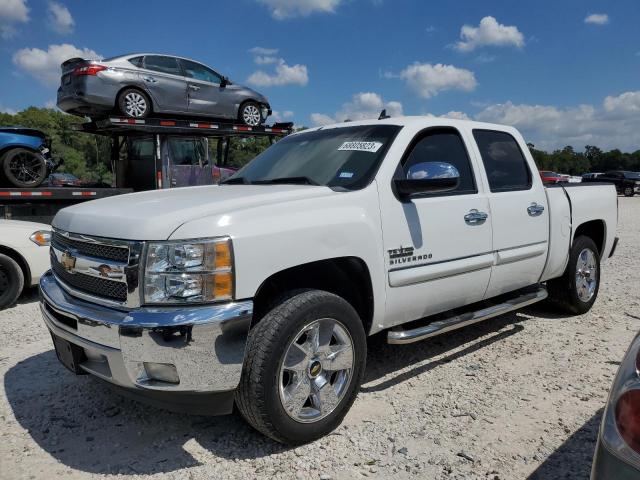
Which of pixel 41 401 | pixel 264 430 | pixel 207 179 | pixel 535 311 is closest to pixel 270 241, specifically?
pixel 264 430

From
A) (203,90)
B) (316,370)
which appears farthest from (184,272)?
(203,90)

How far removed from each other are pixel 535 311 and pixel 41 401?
462cm

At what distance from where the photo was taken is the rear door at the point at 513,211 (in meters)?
4.00

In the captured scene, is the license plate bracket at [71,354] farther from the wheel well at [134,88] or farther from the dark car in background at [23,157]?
the wheel well at [134,88]

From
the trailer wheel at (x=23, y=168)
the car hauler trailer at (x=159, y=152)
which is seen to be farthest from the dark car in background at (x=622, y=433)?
the trailer wheel at (x=23, y=168)

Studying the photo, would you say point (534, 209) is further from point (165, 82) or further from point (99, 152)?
point (99, 152)

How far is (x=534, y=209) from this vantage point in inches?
170

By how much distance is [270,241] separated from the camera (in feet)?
8.63

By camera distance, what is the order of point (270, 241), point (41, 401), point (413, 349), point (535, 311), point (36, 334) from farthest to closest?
point (535, 311) → point (36, 334) → point (413, 349) → point (41, 401) → point (270, 241)

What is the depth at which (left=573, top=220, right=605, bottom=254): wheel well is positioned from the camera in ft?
17.5

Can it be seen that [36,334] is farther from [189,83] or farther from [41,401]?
[189,83]

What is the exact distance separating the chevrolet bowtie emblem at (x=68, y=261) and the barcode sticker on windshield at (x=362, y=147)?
1.85 meters

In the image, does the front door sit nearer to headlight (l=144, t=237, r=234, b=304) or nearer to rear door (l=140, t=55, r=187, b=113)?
headlight (l=144, t=237, r=234, b=304)

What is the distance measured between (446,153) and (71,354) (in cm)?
282
